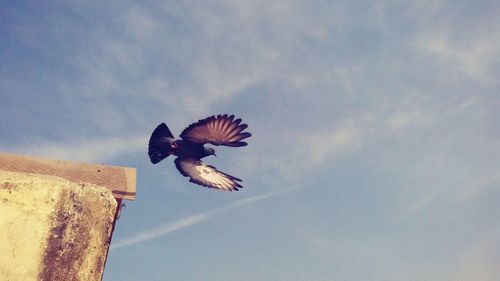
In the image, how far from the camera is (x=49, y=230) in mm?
1886

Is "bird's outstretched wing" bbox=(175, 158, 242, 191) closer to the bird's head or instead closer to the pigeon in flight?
the pigeon in flight

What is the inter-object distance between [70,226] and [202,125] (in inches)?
65.9

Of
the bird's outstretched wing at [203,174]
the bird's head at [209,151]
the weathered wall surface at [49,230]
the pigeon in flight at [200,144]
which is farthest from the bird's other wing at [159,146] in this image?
the weathered wall surface at [49,230]

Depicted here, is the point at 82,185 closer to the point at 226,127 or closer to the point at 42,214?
the point at 42,214

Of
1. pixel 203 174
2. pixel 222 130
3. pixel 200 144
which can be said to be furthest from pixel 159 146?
pixel 222 130

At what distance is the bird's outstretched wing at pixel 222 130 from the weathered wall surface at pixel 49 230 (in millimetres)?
1443

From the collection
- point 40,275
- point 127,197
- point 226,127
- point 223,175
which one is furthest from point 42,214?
point 127,197

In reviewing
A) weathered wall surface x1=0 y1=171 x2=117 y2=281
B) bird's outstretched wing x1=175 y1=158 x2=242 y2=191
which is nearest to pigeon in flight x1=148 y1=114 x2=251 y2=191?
bird's outstretched wing x1=175 y1=158 x2=242 y2=191

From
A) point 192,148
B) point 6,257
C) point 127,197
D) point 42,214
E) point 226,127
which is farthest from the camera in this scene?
point 127,197

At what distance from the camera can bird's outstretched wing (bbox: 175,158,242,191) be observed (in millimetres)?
3664

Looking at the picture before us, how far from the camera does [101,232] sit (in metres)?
2.06

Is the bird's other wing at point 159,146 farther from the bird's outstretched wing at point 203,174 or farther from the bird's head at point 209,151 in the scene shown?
the bird's head at point 209,151

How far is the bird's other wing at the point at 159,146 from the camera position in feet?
12.0

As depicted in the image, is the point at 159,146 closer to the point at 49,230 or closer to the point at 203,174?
the point at 203,174
